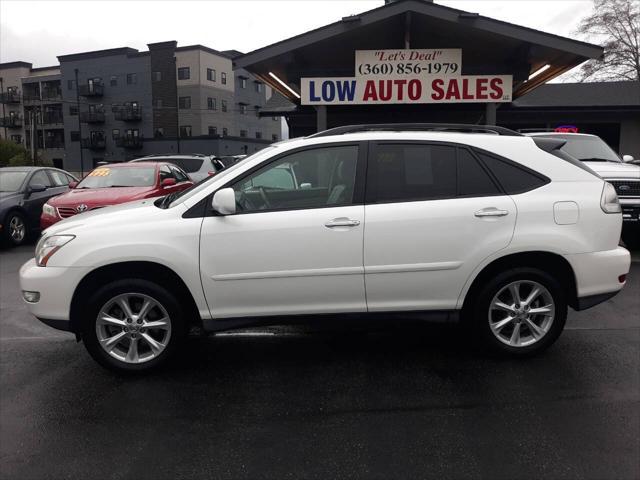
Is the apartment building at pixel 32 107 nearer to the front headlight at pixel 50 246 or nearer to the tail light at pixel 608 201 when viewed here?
the front headlight at pixel 50 246

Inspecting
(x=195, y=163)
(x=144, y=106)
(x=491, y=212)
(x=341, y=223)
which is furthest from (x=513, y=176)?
(x=144, y=106)

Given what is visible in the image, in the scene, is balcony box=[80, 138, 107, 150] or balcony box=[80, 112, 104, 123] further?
balcony box=[80, 138, 107, 150]

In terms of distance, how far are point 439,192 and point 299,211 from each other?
1054 mm

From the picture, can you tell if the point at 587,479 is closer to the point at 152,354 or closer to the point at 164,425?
the point at 164,425

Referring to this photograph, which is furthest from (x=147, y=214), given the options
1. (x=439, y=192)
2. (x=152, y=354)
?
(x=439, y=192)

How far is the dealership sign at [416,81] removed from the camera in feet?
34.4

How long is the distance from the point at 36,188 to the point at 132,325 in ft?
27.9

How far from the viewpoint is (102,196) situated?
30.4 ft

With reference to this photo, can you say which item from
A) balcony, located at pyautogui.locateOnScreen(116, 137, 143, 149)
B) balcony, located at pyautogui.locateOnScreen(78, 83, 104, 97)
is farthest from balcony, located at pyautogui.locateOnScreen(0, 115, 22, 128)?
balcony, located at pyautogui.locateOnScreen(116, 137, 143, 149)

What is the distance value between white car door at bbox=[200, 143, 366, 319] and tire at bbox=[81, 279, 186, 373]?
34cm

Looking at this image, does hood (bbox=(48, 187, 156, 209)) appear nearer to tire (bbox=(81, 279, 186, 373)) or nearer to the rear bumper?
tire (bbox=(81, 279, 186, 373))

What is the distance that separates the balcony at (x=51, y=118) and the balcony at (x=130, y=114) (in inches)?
476

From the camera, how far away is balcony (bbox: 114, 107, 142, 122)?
61625 millimetres

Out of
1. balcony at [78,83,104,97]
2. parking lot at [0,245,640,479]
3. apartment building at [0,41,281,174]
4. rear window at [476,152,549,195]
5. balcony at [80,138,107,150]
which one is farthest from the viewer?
balcony at [80,138,107,150]
